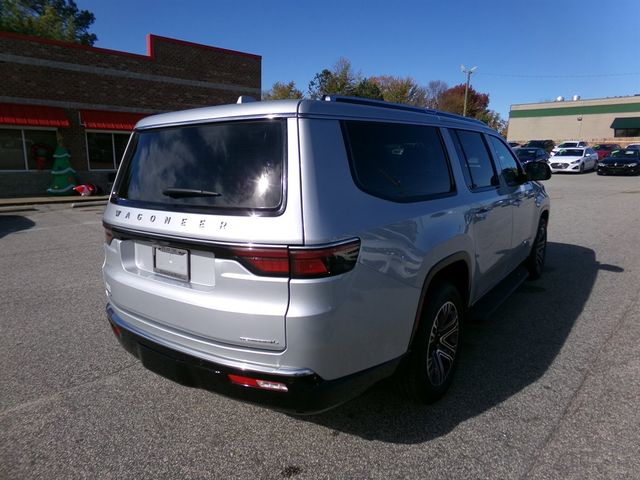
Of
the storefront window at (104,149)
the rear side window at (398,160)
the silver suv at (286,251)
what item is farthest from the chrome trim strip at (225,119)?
the storefront window at (104,149)

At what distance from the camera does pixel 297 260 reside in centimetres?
201

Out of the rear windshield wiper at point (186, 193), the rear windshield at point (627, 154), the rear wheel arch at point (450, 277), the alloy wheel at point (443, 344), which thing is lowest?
the alloy wheel at point (443, 344)

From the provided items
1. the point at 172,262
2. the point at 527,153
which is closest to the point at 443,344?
the point at 172,262

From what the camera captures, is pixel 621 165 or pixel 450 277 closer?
pixel 450 277

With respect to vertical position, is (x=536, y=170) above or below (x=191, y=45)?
below

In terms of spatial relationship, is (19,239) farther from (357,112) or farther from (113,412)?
(357,112)

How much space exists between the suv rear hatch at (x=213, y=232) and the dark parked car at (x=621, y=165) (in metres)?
30.9

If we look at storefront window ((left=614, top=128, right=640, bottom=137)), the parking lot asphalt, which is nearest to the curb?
the parking lot asphalt

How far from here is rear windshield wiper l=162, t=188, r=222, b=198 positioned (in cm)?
232

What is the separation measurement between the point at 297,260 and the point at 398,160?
1.09 meters

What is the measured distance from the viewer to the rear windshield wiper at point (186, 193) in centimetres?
232

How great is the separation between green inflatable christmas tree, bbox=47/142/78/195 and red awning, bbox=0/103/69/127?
972 mm

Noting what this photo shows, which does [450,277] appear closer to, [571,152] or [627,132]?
[571,152]

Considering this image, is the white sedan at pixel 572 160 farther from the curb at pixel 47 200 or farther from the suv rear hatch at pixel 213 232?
the suv rear hatch at pixel 213 232
